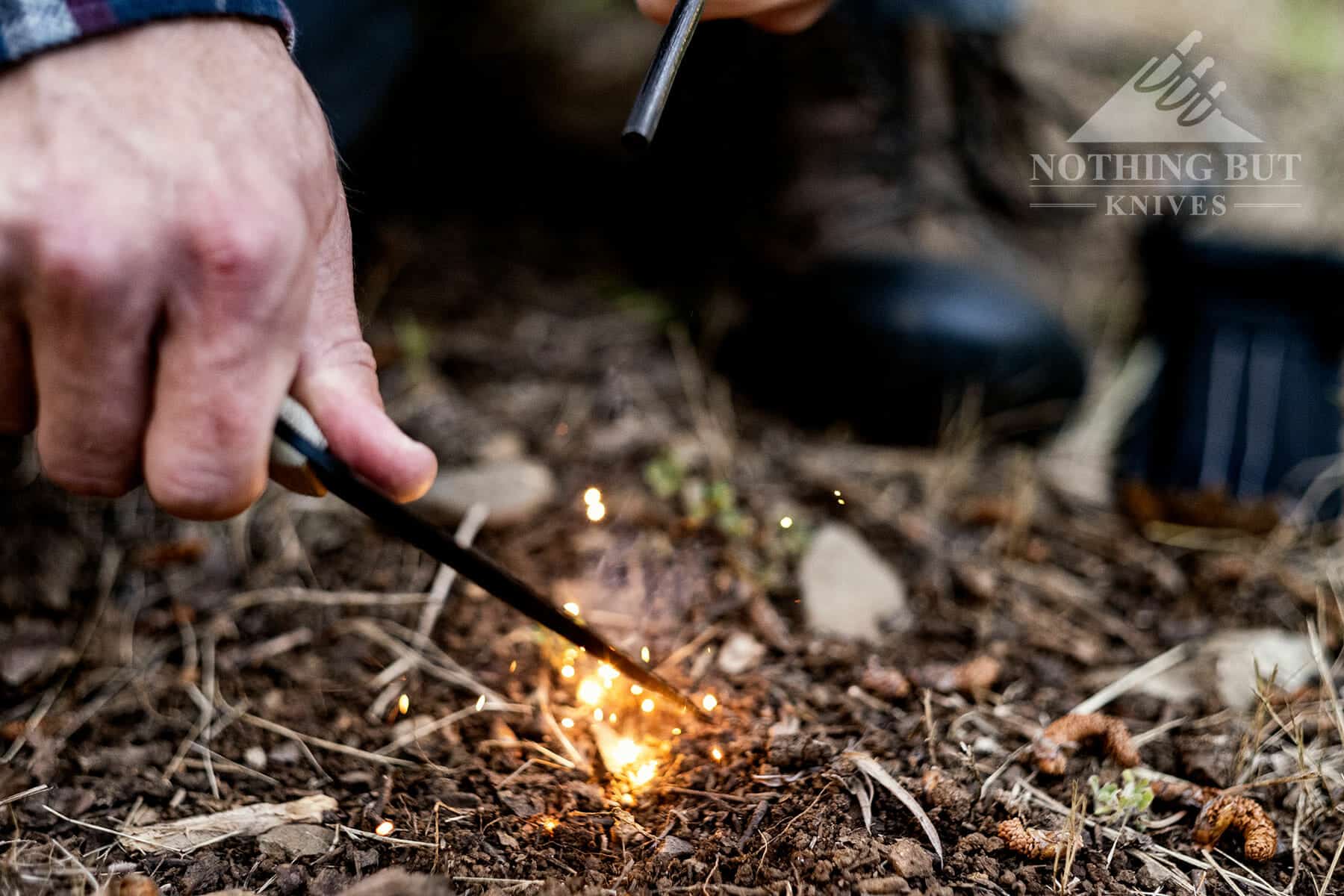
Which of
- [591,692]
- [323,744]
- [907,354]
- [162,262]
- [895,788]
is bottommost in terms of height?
[323,744]

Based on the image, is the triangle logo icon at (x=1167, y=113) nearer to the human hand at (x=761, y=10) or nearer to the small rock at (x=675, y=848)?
the human hand at (x=761, y=10)

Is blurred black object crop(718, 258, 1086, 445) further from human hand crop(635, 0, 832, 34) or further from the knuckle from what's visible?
the knuckle

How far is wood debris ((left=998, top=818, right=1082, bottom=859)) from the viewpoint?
3.50 ft

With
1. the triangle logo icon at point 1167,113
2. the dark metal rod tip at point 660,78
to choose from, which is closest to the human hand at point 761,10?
the dark metal rod tip at point 660,78

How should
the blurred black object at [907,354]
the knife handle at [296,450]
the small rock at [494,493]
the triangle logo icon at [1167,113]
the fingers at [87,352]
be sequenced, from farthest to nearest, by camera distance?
Result: the triangle logo icon at [1167,113] → the blurred black object at [907,354] → the small rock at [494,493] → the knife handle at [296,450] → the fingers at [87,352]

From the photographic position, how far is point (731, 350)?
2.13 m

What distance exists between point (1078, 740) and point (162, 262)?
1188 mm

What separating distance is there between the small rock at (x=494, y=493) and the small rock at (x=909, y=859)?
0.87 metres

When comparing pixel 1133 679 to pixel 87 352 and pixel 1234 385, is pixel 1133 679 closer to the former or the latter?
pixel 1234 385

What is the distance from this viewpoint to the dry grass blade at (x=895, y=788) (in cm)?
108

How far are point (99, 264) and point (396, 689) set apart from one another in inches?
31.2

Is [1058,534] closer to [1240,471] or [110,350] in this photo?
[1240,471]

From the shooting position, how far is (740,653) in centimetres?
140

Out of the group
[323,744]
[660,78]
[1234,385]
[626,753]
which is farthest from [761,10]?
[1234,385]
